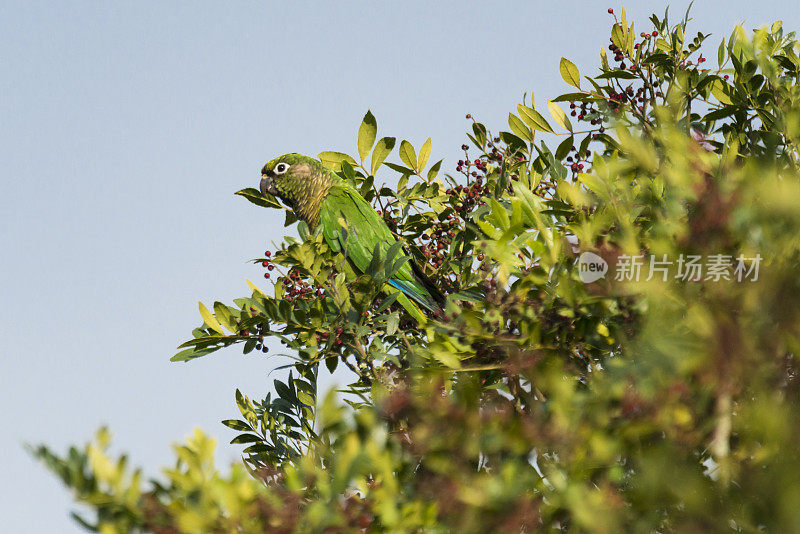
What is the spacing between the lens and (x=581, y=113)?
4297 millimetres

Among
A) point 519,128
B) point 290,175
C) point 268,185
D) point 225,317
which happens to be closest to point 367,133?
point 519,128

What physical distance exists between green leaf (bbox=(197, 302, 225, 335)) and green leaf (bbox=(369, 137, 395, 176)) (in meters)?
1.55

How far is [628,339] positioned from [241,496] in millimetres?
1392

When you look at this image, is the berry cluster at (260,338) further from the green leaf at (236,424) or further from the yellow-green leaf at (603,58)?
the yellow-green leaf at (603,58)

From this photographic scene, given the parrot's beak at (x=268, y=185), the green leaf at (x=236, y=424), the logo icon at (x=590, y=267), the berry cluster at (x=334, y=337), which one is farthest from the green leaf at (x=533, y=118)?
the parrot's beak at (x=268, y=185)

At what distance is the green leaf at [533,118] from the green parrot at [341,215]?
115 cm

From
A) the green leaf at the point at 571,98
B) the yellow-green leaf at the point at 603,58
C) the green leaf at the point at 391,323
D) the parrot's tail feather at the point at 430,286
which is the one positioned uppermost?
the yellow-green leaf at the point at 603,58

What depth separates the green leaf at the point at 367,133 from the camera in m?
4.54

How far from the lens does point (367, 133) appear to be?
4539 millimetres

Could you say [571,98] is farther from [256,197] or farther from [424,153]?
[256,197]

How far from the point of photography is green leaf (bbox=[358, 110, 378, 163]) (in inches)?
179

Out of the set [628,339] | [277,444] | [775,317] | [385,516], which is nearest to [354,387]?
[277,444]

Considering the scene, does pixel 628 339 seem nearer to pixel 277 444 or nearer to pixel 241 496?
pixel 241 496

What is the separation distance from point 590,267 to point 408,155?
8.05 feet
